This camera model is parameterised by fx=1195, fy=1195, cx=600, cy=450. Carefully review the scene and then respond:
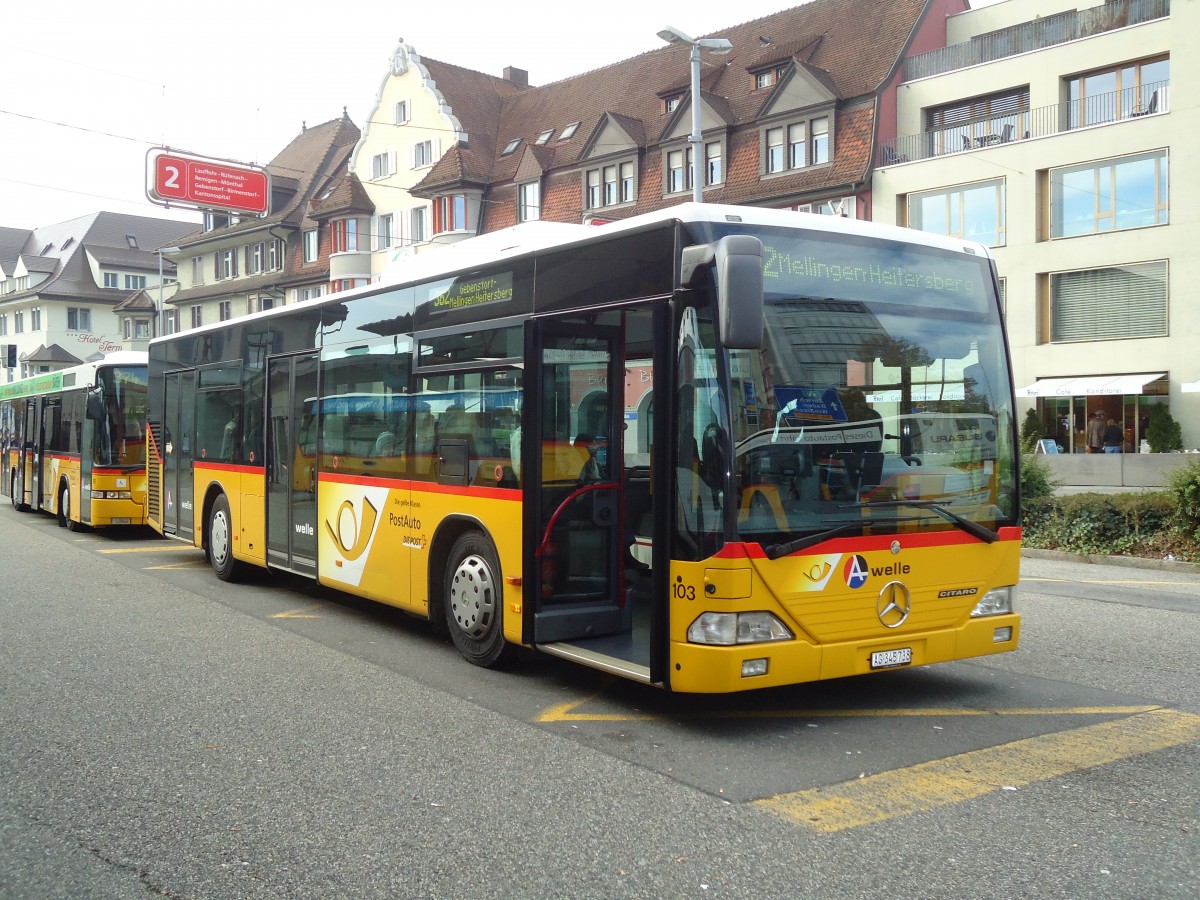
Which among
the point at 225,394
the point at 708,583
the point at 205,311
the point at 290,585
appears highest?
the point at 205,311

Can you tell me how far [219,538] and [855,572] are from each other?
8871 millimetres

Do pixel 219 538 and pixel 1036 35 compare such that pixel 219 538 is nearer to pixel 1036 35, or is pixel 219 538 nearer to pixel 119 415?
pixel 119 415

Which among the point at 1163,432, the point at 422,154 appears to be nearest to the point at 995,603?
the point at 1163,432

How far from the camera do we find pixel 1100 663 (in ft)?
27.4

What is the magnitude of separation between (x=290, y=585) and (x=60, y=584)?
8.06 ft

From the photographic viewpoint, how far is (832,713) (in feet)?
22.9

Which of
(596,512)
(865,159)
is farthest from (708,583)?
(865,159)

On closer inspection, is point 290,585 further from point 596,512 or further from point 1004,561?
point 1004,561

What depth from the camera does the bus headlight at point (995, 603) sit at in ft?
23.3

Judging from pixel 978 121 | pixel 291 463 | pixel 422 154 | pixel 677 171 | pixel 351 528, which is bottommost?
pixel 351 528

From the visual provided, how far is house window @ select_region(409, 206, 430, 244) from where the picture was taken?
50.8 metres

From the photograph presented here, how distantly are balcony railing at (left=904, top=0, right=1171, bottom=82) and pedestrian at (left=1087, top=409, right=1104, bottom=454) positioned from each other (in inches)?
419

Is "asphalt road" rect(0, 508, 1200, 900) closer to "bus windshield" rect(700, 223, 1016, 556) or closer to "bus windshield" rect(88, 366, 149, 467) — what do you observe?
"bus windshield" rect(700, 223, 1016, 556)

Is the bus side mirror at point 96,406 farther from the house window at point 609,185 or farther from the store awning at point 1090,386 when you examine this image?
the house window at point 609,185
